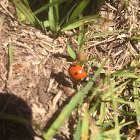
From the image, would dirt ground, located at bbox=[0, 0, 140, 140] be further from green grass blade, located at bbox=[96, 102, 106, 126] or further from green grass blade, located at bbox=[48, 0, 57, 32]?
green grass blade, located at bbox=[96, 102, 106, 126]

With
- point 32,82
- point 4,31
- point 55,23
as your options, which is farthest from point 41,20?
point 32,82

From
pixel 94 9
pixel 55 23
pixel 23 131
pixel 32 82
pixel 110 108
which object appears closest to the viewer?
pixel 23 131

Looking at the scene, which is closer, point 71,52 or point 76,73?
point 76,73

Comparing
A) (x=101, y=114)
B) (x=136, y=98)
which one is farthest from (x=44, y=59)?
(x=136, y=98)

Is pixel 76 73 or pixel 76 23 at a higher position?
pixel 76 23

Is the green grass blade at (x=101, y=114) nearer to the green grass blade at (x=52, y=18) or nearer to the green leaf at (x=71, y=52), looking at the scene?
the green leaf at (x=71, y=52)

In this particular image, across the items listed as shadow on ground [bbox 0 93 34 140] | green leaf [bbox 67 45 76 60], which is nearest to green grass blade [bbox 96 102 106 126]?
green leaf [bbox 67 45 76 60]

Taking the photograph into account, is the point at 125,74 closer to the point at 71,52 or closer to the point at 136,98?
the point at 136,98

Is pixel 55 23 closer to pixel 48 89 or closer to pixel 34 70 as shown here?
pixel 34 70
